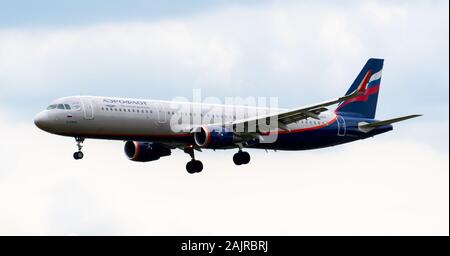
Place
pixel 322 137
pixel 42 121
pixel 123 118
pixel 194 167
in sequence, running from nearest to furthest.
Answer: pixel 42 121, pixel 123 118, pixel 194 167, pixel 322 137

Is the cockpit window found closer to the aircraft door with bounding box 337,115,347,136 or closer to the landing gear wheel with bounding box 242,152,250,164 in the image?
the landing gear wheel with bounding box 242,152,250,164

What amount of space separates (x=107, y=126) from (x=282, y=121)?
501 inches

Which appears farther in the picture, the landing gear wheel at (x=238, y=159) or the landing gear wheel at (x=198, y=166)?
the landing gear wheel at (x=198, y=166)

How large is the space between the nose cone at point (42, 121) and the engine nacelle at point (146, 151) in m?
10.0

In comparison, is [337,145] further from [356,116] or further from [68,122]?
[68,122]

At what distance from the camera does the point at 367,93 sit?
9075cm

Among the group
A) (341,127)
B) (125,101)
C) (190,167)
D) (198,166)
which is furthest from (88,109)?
(341,127)

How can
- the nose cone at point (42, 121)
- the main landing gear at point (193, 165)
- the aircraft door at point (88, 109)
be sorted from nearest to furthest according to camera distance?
the nose cone at point (42, 121) < the aircraft door at point (88, 109) < the main landing gear at point (193, 165)

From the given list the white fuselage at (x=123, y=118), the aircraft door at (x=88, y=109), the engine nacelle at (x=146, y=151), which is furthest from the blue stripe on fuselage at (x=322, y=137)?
the aircraft door at (x=88, y=109)

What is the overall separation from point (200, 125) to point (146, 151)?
6043mm

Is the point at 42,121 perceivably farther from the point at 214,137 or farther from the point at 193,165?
the point at 193,165

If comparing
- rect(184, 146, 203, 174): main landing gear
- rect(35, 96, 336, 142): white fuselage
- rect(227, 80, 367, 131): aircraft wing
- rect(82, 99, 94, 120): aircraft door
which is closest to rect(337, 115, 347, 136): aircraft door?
rect(227, 80, 367, 131): aircraft wing

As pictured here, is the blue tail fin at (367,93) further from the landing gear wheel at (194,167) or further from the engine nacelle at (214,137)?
the engine nacelle at (214,137)

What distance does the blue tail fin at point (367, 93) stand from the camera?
89.1 m
